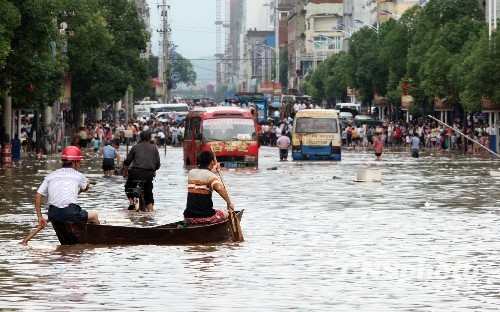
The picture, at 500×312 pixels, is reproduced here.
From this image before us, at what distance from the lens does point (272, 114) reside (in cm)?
12925

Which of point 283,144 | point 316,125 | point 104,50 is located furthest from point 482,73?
point 104,50

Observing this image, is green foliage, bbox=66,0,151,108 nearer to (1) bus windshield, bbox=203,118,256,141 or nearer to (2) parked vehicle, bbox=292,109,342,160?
(2) parked vehicle, bbox=292,109,342,160

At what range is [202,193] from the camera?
20.7 m

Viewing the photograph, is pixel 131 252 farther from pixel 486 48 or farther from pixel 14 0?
pixel 486 48

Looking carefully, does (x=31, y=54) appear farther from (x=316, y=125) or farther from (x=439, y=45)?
(x=439, y=45)

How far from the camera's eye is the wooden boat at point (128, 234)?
65.9ft

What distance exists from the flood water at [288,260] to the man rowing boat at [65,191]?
1.47 ft

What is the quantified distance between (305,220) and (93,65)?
6008 centimetres

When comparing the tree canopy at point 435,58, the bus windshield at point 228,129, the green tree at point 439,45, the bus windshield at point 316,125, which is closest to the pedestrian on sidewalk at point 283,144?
the bus windshield at point 316,125

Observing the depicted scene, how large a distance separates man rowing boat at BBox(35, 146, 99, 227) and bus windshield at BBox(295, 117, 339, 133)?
43165 millimetres

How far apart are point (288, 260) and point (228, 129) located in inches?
1365

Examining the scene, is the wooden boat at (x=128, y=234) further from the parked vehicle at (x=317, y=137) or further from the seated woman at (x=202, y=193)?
the parked vehicle at (x=317, y=137)

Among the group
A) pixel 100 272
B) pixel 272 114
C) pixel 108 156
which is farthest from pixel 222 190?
pixel 272 114

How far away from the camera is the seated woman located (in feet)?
67.5
